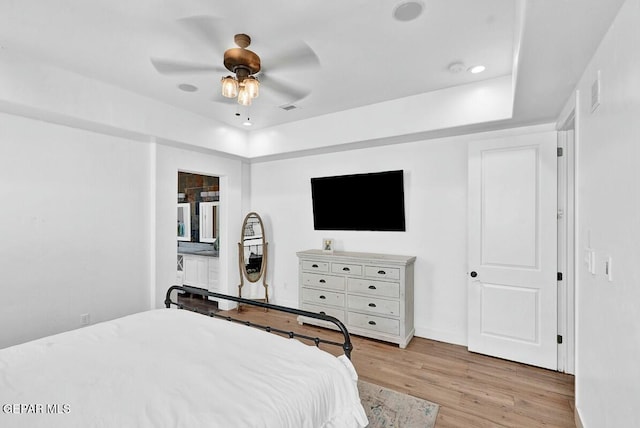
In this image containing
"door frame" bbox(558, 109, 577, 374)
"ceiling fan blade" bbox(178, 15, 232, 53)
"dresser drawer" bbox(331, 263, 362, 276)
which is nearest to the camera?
"ceiling fan blade" bbox(178, 15, 232, 53)

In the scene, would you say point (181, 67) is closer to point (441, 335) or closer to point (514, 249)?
point (514, 249)

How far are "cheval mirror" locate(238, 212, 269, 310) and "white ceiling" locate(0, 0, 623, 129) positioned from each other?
235cm

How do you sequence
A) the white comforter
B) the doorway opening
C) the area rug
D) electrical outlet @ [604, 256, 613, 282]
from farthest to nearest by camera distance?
the doorway opening
the area rug
electrical outlet @ [604, 256, 613, 282]
the white comforter

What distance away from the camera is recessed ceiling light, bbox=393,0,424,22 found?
6.31 ft

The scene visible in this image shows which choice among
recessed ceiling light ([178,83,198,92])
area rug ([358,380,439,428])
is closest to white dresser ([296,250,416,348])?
area rug ([358,380,439,428])

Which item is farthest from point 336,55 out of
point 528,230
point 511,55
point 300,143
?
point 528,230

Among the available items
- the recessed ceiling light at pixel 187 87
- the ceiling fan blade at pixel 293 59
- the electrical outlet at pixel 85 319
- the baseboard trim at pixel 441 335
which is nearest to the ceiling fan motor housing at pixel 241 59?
the ceiling fan blade at pixel 293 59

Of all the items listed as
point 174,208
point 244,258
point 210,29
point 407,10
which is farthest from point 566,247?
point 174,208

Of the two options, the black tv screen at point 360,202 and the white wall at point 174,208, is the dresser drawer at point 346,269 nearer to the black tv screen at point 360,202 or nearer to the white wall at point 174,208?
the black tv screen at point 360,202

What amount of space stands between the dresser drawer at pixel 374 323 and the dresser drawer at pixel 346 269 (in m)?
0.48

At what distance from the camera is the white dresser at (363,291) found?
11.3 feet

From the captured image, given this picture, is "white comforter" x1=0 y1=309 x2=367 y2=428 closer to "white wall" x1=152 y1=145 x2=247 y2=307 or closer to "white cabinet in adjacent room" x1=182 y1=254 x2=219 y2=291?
"white wall" x1=152 y1=145 x2=247 y2=307

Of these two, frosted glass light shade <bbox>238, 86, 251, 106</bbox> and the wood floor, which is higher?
frosted glass light shade <bbox>238, 86, 251, 106</bbox>

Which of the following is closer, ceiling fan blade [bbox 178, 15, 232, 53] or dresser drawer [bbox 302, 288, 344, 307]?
ceiling fan blade [bbox 178, 15, 232, 53]
